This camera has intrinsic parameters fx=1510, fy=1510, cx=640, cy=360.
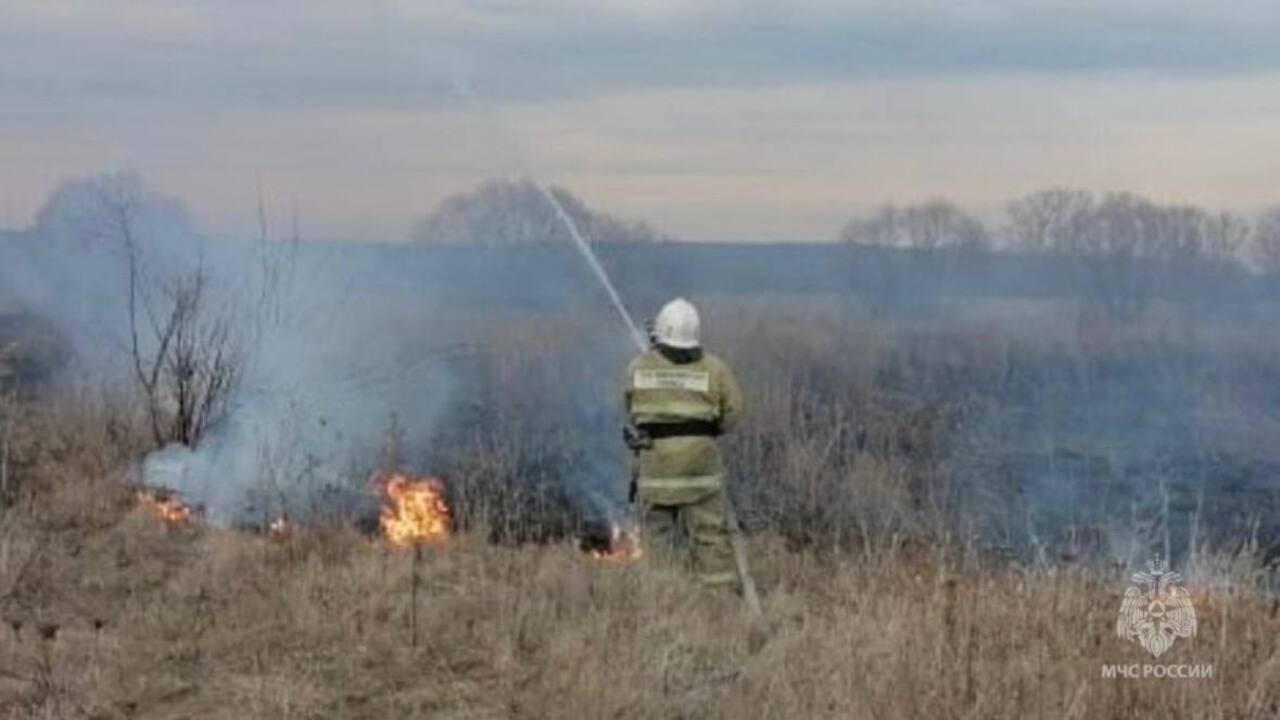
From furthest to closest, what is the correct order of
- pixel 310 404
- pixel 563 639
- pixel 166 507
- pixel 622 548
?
pixel 310 404, pixel 166 507, pixel 622 548, pixel 563 639

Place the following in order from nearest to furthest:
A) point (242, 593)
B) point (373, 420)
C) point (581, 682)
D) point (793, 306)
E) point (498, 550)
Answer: point (581, 682), point (242, 593), point (498, 550), point (373, 420), point (793, 306)

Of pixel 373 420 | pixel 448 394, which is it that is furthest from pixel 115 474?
pixel 448 394

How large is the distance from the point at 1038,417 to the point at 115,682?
19.2 meters

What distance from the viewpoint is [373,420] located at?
56.1 ft

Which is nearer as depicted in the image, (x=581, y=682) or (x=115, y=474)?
(x=581, y=682)

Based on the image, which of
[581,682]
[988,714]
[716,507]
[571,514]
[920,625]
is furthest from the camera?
[571,514]

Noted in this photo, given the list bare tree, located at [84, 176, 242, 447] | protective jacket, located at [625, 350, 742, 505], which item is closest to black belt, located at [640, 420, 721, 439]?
protective jacket, located at [625, 350, 742, 505]

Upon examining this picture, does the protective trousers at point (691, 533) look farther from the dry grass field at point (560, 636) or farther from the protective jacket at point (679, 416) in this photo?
the dry grass field at point (560, 636)

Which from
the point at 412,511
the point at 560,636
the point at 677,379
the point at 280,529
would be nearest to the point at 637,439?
the point at 677,379

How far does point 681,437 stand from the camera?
1009 centimetres

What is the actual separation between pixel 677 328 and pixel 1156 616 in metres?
3.65

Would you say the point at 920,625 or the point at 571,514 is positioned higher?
the point at 920,625

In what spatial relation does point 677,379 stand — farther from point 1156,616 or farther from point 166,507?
point 166,507

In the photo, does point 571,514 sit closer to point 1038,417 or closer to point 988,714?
point 988,714
